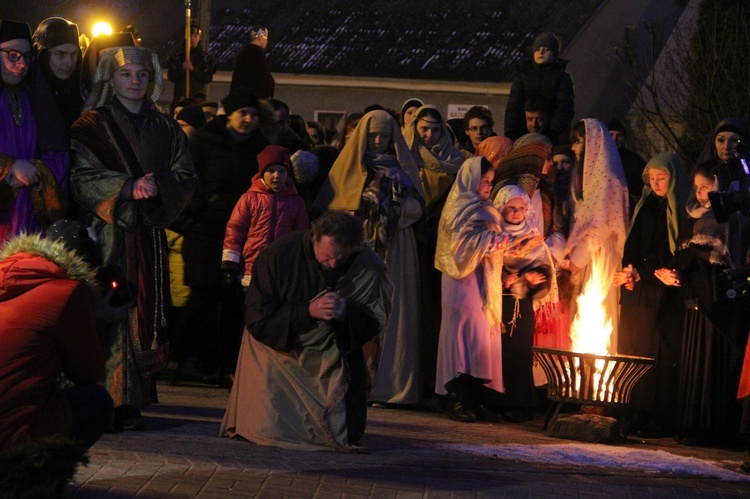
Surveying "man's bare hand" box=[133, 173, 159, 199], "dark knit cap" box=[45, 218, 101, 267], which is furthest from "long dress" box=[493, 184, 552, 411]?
"dark knit cap" box=[45, 218, 101, 267]

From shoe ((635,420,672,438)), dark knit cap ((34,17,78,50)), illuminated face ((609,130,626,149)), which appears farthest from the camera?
illuminated face ((609,130,626,149))

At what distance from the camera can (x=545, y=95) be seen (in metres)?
14.6

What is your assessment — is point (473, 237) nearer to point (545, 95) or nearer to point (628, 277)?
point (628, 277)

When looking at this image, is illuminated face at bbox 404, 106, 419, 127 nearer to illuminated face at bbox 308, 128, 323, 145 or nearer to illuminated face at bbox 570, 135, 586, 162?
illuminated face at bbox 570, 135, 586, 162

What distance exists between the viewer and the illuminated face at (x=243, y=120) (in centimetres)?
1272

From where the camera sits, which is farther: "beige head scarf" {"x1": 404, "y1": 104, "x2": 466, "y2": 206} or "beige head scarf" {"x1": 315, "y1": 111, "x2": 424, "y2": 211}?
"beige head scarf" {"x1": 404, "y1": 104, "x2": 466, "y2": 206}

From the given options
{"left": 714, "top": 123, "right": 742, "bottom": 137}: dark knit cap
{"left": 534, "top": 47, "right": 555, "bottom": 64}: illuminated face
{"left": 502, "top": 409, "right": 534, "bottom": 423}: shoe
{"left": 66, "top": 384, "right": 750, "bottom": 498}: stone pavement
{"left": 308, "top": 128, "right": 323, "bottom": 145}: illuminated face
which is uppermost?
{"left": 534, "top": 47, "right": 555, "bottom": 64}: illuminated face

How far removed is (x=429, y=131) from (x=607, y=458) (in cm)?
409

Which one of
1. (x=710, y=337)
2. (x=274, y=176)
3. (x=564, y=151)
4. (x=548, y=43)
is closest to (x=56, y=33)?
(x=274, y=176)

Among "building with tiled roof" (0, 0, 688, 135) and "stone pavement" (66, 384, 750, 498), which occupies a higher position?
"building with tiled roof" (0, 0, 688, 135)

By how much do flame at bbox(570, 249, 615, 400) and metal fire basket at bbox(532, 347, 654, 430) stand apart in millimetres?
260

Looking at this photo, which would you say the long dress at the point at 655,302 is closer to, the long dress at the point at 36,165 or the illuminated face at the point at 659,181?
the illuminated face at the point at 659,181

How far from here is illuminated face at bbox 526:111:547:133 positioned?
14.4 meters

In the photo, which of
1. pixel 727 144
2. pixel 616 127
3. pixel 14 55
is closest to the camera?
pixel 14 55
